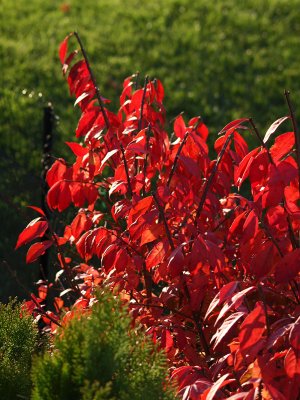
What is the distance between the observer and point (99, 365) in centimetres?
205

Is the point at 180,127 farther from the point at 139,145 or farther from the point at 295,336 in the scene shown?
the point at 295,336

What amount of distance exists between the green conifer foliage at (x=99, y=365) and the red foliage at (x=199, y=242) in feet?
0.69

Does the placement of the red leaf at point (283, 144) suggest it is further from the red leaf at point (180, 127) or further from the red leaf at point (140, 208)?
the red leaf at point (180, 127)

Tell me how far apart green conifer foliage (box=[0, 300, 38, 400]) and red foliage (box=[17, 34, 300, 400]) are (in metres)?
0.31

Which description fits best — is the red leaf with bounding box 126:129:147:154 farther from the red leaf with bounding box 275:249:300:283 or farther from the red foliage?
the red leaf with bounding box 275:249:300:283

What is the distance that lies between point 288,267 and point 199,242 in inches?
14.8

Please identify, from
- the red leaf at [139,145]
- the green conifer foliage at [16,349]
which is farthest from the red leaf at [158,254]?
the green conifer foliage at [16,349]

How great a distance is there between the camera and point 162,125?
3.37m

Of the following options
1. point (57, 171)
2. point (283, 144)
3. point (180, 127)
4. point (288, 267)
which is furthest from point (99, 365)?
point (57, 171)

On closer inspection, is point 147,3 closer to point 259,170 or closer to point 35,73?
point 35,73

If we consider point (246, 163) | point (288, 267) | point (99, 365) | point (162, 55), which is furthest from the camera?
point (162, 55)

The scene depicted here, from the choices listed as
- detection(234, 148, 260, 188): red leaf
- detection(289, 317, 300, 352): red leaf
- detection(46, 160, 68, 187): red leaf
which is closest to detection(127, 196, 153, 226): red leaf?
detection(234, 148, 260, 188): red leaf

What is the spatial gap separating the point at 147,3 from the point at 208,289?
1068 cm

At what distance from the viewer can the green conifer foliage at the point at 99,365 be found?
2059 mm
